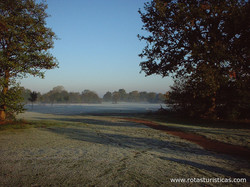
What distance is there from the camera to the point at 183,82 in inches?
887

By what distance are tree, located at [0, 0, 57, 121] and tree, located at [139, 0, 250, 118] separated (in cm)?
1051

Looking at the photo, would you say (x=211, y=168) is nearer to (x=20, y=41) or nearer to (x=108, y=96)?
(x=20, y=41)

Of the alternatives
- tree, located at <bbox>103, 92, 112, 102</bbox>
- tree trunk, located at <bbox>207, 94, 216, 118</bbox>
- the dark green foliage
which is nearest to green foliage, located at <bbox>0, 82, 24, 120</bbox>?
tree trunk, located at <bbox>207, 94, 216, 118</bbox>

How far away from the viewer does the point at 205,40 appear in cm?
1562

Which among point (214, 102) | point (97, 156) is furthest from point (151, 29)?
point (97, 156)

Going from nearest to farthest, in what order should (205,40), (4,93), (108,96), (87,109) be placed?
(4,93), (205,40), (87,109), (108,96)

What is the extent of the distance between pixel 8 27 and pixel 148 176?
13125 mm

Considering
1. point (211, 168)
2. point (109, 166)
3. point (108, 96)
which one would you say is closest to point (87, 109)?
point (109, 166)

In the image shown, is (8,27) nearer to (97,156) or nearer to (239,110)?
(97,156)

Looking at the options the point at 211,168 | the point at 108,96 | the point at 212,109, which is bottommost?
the point at 211,168

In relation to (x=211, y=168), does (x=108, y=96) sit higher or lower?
higher

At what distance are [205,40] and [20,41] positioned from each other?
16.8 m

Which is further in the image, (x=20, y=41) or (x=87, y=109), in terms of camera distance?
(x=87, y=109)

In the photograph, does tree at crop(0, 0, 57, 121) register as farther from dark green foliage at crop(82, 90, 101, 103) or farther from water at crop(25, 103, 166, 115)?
dark green foliage at crop(82, 90, 101, 103)
